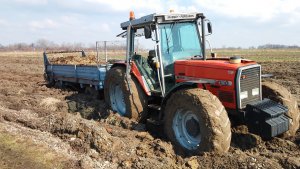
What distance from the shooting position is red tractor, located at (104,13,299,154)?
598cm

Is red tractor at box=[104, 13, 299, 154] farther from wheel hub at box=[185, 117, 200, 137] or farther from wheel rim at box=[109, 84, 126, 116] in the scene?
wheel rim at box=[109, 84, 126, 116]

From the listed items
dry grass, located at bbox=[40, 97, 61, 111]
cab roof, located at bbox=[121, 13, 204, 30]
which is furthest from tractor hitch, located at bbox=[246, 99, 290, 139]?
dry grass, located at bbox=[40, 97, 61, 111]

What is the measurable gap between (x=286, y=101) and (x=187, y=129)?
1.93 metres

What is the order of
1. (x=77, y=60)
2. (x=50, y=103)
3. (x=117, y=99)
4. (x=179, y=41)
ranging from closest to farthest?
(x=179, y=41) → (x=117, y=99) → (x=50, y=103) → (x=77, y=60)

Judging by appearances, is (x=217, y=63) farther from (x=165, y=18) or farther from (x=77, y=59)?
(x=77, y=59)

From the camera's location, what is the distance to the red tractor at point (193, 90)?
598cm

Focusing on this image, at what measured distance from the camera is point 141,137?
7156mm

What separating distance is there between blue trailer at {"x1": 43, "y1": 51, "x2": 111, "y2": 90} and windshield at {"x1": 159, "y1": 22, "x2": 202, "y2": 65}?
12.5ft

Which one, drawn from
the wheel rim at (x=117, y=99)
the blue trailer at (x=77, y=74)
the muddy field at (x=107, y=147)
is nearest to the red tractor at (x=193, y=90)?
the wheel rim at (x=117, y=99)

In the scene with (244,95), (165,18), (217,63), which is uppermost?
(165,18)

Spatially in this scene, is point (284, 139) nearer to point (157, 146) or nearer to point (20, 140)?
point (157, 146)

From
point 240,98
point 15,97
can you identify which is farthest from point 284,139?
point 15,97

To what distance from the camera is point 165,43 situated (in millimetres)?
7598

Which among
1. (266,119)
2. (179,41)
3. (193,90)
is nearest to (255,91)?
(266,119)
